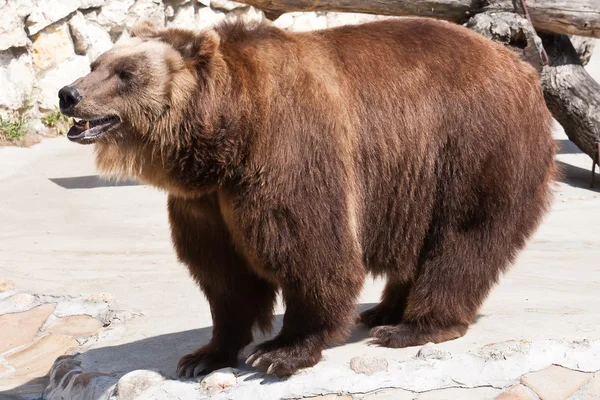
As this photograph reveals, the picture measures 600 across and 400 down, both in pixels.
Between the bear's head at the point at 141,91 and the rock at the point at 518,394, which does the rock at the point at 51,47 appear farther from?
the rock at the point at 518,394

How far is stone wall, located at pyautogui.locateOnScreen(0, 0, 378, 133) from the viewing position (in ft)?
36.5

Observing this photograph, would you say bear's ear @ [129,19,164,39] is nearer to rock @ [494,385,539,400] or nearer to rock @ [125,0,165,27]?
rock @ [494,385,539,400]

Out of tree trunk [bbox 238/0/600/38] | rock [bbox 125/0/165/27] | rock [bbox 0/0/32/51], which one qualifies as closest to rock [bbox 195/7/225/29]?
rock [bbox 125/0/165/27]

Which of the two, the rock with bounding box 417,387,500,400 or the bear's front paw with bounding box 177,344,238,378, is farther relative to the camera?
the bear's front paw with bounding box 177,344,238,378

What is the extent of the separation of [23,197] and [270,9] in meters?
3.01

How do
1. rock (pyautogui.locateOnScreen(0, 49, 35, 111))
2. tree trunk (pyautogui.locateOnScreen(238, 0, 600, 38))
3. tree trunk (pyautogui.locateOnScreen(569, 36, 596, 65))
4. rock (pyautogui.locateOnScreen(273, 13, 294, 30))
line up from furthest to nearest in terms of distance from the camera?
rock (pyautogui.locateOnScreen(273, 13, 294, 30)) → rock (pyautogui.locateOnScreen(0, 49, 35, 111)) → tree trunk (pyautogui.locateOnScreen(569, 36, 596, 65)) → tree trunk (pyautogui.locateOnScreen(238, 0, 600, 38))

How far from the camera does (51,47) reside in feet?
38.4

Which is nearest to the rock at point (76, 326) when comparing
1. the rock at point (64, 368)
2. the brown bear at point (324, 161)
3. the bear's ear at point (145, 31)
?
the rock at point (64, 368)

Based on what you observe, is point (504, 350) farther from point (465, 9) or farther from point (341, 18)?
point (341, 18)

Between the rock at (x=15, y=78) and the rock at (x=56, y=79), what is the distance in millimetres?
172

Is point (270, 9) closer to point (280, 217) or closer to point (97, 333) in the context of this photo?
point (97, 333)

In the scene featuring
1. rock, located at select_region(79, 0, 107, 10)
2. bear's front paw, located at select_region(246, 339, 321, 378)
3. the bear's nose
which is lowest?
bear's front paw, located at select_region(246, 339, 321, 378)

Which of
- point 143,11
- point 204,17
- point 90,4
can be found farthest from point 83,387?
point 204,17

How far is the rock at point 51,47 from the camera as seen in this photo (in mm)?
11586
